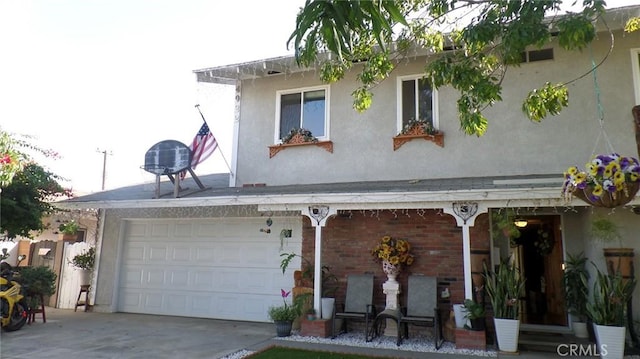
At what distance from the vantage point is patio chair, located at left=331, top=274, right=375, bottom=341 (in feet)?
24.2

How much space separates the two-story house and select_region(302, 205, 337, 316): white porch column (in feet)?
0.13

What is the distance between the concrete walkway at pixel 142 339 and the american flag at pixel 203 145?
11.5 feet

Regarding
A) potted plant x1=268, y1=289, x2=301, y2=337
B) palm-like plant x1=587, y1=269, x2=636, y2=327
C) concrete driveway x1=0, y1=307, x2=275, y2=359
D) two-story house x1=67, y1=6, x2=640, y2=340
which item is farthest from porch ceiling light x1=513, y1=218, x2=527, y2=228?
concrete driveway x1=0, y1=307, x2=275, y2=359

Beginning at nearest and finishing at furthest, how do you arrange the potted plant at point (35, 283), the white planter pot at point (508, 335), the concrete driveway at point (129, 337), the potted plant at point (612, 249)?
1. the white planter pot at point (508, 335)
2. the concrete driveway at point (129, 337)
3. the potted plant at point (612, 249)
4. the potted plant at point (35, 283)

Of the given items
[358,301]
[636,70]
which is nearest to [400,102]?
[358,301]

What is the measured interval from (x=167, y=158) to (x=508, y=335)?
7.12m

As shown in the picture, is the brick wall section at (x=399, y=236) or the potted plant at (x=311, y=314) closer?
the potted plant at (x=311, y=314)

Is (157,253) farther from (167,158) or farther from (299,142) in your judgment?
(299,142)

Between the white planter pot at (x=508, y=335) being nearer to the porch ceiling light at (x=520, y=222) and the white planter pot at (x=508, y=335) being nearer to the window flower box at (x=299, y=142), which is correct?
the porch ceiling light at (x=520, y=222)

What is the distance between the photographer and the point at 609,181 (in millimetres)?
4191

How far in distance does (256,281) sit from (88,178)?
84.0 feet

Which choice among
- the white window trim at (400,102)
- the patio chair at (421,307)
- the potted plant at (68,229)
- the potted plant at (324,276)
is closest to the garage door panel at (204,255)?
the potted plant at (324,276)

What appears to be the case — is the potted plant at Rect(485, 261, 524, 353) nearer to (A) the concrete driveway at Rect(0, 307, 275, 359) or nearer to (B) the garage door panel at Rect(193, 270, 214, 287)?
(A) the concrete driveway at Rect(0, 307, 275, 359)

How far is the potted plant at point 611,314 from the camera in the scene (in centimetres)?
585
